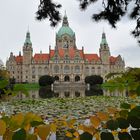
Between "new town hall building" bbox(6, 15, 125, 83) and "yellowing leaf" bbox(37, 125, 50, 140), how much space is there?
73.0m

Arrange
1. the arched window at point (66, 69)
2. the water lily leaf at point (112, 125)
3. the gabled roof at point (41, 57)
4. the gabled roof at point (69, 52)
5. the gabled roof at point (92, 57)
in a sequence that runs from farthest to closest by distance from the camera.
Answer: the gabled roof at point (92, 57) → the gabled roof at point (41, 57) → the gabled roof at point (69, 52) → the arched window at point (66, 69) → the water lily leaf at point (112, 125)

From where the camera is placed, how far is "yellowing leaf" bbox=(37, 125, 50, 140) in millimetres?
965

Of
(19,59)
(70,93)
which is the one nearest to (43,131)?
(70,93)

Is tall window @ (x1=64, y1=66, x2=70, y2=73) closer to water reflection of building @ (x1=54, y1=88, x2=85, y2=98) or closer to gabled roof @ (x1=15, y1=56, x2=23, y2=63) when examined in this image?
gabled roof @ (x1=15, y1=56, x2=23, y2=63)

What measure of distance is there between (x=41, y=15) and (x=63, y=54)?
2924 inches

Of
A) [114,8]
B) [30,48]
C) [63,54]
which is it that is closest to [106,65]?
[63,54]

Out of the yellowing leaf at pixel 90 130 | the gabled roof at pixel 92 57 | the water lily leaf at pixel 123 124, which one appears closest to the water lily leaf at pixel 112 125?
the water lily leaf at pixel 123 124

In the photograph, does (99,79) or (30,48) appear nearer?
(99,79)

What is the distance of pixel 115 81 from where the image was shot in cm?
165

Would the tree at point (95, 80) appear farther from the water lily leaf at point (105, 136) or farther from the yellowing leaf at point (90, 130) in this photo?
the water lily leaf at point (105, 136)

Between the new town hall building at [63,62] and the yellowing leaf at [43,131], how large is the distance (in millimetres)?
73006

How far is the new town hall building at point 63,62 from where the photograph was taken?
76.0m

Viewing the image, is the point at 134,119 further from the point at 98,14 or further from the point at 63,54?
the point at 63,54

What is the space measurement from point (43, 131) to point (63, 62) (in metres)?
75.1
